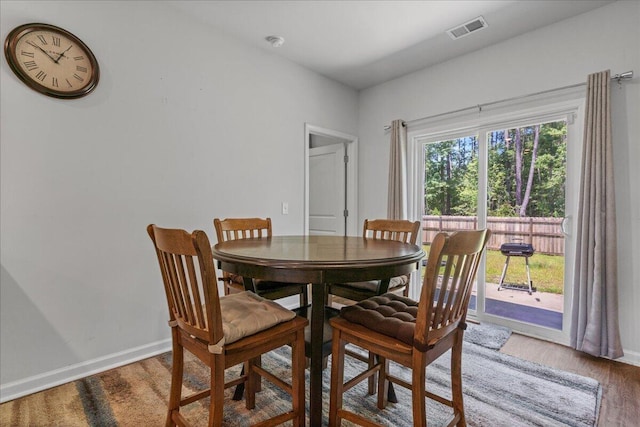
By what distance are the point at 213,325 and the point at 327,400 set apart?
1034 mm

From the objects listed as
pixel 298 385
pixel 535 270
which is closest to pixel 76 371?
pixel 298 385

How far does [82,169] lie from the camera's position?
6.62 ft

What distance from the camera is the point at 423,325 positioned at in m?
1.12

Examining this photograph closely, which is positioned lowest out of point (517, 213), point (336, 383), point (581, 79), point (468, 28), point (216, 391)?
point (336, 383)

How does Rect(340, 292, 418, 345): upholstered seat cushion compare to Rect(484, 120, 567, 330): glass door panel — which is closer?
Rect(340, 292, 418, 345): upholstered seat cushion

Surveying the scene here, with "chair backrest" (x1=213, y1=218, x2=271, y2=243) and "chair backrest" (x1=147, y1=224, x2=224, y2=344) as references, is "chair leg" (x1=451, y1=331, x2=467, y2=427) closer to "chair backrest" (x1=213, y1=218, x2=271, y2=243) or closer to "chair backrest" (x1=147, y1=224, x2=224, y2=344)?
"chair backrest" (x1=147, y1=224, x2=224, y2=344)

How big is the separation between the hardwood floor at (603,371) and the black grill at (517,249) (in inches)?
28.7

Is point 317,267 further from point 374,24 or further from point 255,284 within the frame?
point 374,24

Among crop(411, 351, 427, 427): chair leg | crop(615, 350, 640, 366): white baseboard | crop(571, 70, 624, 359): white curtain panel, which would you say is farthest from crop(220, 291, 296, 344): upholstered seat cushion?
crop(615, 350, 640, 366): white baseboard

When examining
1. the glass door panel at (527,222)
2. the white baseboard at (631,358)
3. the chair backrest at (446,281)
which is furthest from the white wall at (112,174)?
the white baseboard at (631,358)

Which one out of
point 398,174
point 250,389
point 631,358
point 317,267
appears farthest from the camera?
point 398,174

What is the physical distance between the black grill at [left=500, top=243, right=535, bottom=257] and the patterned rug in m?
1.02

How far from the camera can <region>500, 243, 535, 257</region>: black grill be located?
2.82 m

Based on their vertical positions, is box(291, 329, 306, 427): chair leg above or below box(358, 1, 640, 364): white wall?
below
